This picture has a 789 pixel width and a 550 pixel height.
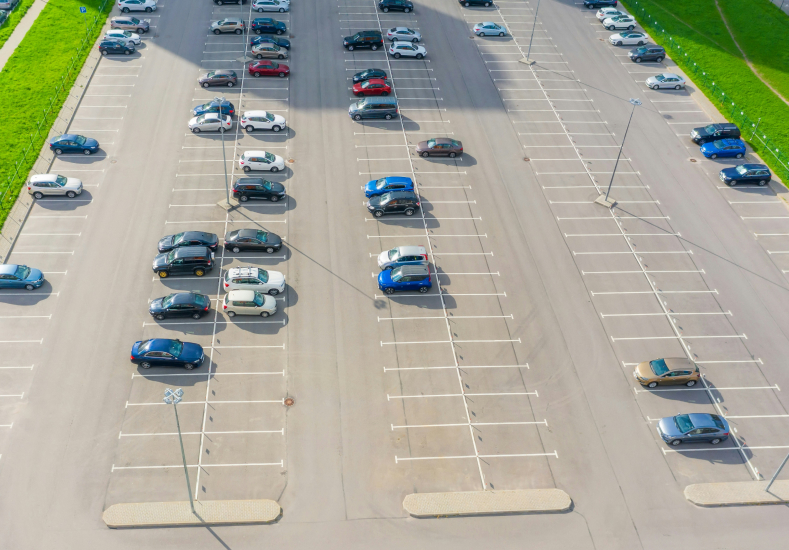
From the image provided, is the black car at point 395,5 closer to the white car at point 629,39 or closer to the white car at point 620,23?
the white car at point 620,23

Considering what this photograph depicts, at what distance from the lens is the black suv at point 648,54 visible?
74.9 m

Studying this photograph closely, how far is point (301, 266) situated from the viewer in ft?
161

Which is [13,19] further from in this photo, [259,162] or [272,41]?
[259,162]

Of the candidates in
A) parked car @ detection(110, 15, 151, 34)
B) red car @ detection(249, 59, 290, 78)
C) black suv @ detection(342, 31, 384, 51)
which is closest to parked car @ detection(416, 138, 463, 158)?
red car @ detection(249, 59, 290, 78)

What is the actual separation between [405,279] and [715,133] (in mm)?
36265

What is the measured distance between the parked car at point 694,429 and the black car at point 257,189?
33328 mm

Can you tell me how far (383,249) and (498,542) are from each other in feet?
76.9

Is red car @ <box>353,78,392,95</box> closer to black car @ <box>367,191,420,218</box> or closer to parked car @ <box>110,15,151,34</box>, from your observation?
black car @ <box>367,191,420,218</box>

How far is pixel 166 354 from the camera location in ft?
133

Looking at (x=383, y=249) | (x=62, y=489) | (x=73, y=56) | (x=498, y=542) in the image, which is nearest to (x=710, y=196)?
(x=383, y=249)

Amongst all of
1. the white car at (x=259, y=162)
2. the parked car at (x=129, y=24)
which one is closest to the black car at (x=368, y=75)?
the white car at (x=259, y=162)

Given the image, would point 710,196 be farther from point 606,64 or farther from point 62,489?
point 62,489

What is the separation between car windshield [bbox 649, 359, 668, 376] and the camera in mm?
41469

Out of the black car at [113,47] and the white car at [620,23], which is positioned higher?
the white car at [620,23]
